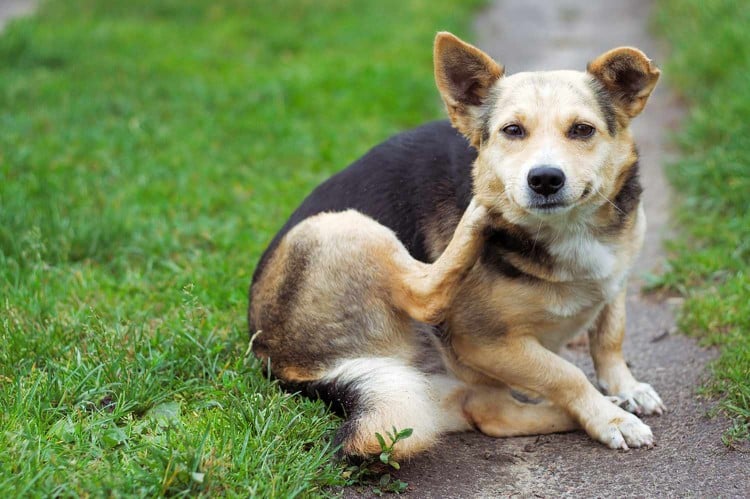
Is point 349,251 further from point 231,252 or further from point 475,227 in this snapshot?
point 231,252

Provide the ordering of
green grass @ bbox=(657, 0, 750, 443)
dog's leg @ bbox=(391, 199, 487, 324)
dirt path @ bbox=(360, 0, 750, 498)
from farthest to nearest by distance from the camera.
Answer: green grass @ bbox=(657, 0, 750, 443)
dog's leg @ bbox=(391, 199, 487, 324)
dirt path @ bbox=(360, 0, 750, 498)

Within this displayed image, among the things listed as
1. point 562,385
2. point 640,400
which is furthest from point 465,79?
point 640,400

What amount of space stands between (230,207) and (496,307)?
2947 mm

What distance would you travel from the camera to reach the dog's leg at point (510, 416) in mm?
3715

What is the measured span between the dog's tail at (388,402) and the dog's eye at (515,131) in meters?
1.02

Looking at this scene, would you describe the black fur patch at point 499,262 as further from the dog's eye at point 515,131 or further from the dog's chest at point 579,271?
the dog's eye at point 515,131

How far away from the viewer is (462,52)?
3602 mm

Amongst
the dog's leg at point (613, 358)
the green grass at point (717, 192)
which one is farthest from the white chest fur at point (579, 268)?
the green grass at point (717, 192)

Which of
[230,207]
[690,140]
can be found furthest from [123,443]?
[690,140]

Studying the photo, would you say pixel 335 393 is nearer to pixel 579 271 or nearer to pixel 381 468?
pixel 381 468

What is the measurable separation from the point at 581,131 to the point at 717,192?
2.77 m

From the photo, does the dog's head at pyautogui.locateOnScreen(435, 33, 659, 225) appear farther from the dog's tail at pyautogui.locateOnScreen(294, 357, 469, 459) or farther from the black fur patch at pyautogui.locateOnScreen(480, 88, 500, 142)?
the dog's tail at pyautogui.locateOnScreen(294, 357, 469, 459)

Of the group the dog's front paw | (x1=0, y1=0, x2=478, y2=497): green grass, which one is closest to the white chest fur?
the dog's front paw

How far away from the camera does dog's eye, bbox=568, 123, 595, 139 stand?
3369 mm
